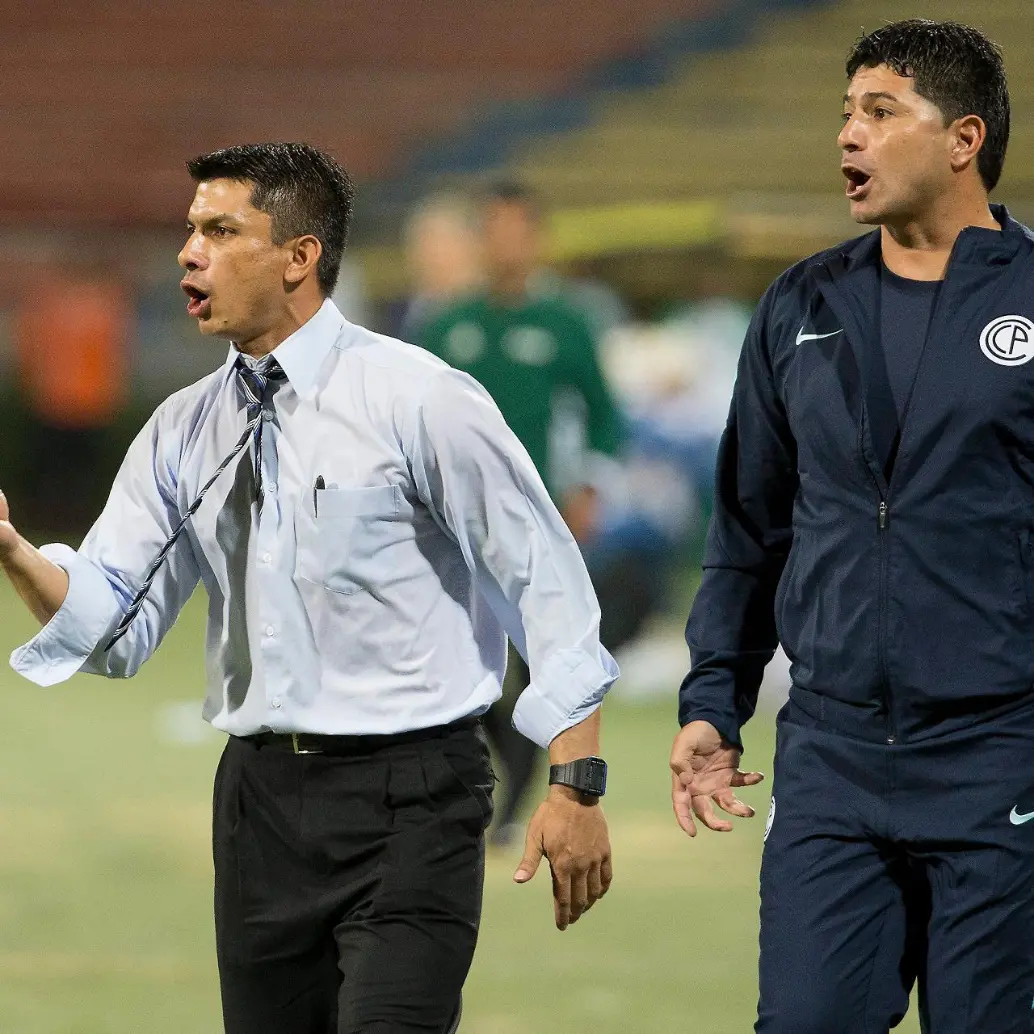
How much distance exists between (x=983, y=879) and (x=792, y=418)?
68cm

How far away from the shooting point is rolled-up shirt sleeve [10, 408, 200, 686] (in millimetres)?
2760

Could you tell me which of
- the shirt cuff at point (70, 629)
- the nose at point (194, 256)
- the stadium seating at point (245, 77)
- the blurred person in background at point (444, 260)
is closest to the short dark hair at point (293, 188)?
the nose at point (194, 256)

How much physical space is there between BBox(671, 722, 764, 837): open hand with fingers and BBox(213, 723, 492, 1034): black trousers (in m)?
0.28

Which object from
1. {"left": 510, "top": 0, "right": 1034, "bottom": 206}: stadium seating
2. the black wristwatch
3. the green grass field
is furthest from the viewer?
{"left": 510, "top": 0, "right": 1034, "bottom": 206}: stadium seating

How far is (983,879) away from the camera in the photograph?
251 centimetres

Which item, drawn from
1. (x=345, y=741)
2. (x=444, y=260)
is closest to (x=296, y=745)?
(x=345, y=741)

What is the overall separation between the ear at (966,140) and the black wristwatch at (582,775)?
964 mm

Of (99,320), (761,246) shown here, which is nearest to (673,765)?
(761,246)

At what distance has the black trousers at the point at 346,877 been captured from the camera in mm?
2650

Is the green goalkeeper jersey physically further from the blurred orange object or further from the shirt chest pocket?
the blurred orange object

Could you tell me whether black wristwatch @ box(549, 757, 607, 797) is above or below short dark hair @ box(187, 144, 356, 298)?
below

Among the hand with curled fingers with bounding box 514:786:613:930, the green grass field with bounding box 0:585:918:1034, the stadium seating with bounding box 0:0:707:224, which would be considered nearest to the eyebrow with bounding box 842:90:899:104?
the hand with curled fingers with bounding box 514:786:613:930

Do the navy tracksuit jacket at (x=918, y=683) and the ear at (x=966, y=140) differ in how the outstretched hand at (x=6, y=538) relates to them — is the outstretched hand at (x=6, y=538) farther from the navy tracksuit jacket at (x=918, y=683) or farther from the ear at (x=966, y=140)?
the ear at (x=966, y=140)

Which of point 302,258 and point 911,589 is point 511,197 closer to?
point 302,258
